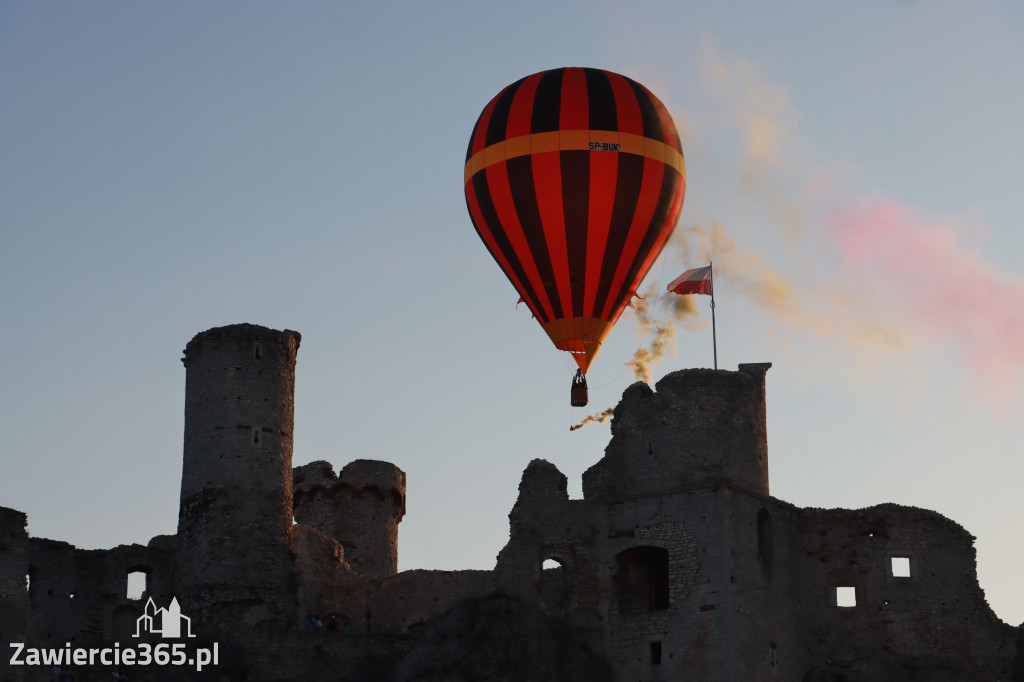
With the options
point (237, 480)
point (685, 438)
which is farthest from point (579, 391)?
point (237, 480)

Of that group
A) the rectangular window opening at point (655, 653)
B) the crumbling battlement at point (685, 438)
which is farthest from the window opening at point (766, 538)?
the rectangular window opening at point (655, 653)

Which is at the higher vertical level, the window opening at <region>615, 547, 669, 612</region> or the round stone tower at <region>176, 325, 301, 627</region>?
the round stone tower at <region>176, 325, 301, 627</region>

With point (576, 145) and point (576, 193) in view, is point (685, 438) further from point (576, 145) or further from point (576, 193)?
point (576, 145)

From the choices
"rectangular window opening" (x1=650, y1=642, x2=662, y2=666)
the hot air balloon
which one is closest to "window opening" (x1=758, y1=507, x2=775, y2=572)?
"rectangular window opening" (x1=650, y1=642, x2=662, y2=666)

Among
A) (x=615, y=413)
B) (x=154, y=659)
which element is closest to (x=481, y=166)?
(x=615, y=413)

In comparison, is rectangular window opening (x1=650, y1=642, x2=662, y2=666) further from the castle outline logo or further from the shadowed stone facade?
the castle outline logo

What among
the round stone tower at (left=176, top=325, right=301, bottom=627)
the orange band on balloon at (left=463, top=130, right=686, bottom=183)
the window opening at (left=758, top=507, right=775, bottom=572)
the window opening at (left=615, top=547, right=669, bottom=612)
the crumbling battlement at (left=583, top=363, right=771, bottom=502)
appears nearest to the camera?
the window opening at (left=758, top=507, right=775, bottom=572)

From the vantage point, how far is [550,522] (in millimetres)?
56656

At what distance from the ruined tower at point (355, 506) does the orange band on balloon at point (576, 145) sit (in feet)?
44.1

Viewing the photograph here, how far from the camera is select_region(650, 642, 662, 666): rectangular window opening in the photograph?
53812mm

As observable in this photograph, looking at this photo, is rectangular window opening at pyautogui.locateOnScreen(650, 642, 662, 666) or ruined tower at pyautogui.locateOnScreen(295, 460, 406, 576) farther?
ruined tower at pyautogui.locateOnScreen(295, 460, 406, 576)

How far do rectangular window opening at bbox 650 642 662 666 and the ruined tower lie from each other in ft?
47.7

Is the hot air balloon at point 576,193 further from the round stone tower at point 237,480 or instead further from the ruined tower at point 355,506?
the ruined tower at point 355,506

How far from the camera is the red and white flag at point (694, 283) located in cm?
6038
